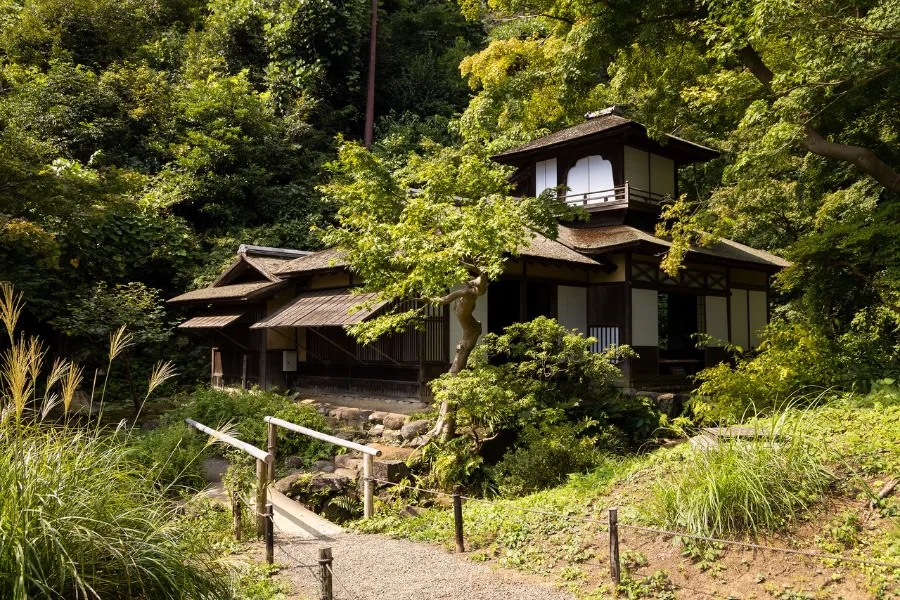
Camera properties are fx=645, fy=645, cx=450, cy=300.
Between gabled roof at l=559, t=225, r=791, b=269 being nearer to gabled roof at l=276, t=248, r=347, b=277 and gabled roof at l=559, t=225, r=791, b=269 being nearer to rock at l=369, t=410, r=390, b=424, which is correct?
gabled roof at l=276, t=248, r=347, b=277

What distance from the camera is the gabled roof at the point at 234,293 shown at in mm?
14773

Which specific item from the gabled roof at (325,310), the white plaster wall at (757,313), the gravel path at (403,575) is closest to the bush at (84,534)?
the gravel path at (403,575)

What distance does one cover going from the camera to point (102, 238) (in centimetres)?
1912

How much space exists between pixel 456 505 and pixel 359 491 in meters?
2.50

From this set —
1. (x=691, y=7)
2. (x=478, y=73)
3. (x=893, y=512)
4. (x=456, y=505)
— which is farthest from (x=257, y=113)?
(x=893, y=512)

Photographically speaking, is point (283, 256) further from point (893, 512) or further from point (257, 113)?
point (893, 512)

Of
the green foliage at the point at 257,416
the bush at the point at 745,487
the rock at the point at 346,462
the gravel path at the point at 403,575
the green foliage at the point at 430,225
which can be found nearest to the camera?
the gravel path at the point at 403,575

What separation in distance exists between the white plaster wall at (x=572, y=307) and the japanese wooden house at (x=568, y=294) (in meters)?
0.02

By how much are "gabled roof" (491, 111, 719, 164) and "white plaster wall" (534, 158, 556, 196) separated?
0.51 m

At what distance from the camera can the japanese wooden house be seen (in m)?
13.0

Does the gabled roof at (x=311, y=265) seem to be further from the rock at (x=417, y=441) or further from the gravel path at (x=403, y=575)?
the gravel path at (x=403, y=575)

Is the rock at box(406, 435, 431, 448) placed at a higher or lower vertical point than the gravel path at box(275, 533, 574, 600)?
higher

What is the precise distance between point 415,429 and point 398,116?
810 inches

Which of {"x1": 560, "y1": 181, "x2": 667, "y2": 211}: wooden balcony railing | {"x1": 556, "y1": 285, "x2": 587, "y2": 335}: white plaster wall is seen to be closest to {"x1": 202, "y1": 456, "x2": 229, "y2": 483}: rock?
{"x1": 556, "y1": 285, "x2": 587, "y2": 335}: white plaster wall
